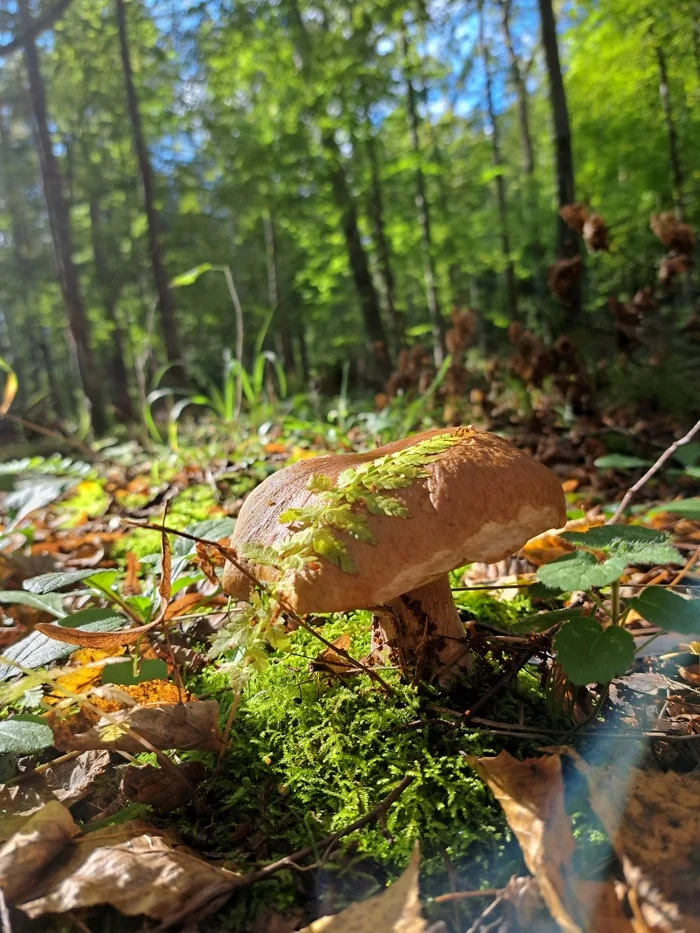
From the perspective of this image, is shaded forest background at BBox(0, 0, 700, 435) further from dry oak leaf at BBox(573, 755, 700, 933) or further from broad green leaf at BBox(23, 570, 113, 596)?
dry oak leaf at BBox(573, 755, 700, 933)

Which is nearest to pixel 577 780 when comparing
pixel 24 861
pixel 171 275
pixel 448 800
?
pixel 448 800

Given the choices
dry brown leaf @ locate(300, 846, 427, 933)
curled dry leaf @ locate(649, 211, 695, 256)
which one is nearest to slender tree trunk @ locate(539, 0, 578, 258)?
curled dry leaf @ locate(649, 211, 695, 256)

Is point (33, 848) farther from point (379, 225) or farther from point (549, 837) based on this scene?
point (379, 225)

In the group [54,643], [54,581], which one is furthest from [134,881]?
[54,581]

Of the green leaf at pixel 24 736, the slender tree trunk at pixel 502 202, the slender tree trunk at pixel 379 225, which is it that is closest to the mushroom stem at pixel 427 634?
the green leaf at pixel 24 736

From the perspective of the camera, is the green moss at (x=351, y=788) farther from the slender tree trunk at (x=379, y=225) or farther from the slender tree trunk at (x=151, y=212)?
the slender tree trunk at (x=379, y=225)

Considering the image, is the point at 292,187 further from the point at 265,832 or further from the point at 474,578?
the point at 265,832

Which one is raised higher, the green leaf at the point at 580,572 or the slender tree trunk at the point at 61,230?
the slender tree trunk at the point at 61,230
